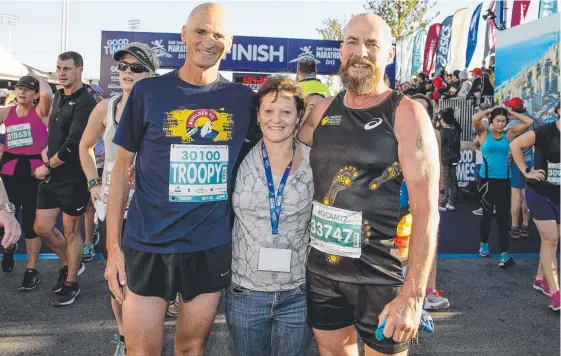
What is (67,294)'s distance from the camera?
464cm

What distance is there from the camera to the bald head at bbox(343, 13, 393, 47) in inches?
89.8

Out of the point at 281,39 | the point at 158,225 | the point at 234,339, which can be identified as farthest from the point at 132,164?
the point at 281,39

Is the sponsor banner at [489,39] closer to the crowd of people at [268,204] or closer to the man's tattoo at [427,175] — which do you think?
the crowd of people at [268,204]

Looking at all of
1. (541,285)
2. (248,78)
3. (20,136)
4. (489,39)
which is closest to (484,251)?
(541,285)

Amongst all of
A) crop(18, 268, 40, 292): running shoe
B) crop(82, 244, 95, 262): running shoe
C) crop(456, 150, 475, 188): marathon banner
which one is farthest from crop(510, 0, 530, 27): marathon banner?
crop(18, 268, 40, 292): running shoe

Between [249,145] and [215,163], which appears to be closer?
[215,163]

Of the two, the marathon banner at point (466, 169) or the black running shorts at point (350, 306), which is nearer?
the black running shorts at point (350, 306)

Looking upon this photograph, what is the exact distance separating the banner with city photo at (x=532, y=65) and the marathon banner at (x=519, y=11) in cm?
195

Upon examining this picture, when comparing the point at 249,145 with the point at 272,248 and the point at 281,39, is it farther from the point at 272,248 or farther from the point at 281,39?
the point at 281,39

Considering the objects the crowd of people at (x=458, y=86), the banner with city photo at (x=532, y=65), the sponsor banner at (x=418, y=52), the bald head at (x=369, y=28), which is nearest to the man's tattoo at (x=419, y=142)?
the bald head at (x=369, y=28)

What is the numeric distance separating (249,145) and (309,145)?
0.31m

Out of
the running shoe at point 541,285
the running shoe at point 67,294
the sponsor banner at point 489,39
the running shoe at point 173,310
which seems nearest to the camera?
the running shoe at point 173,310

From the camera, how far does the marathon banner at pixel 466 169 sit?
11.8 metres

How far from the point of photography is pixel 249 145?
8.58ft
